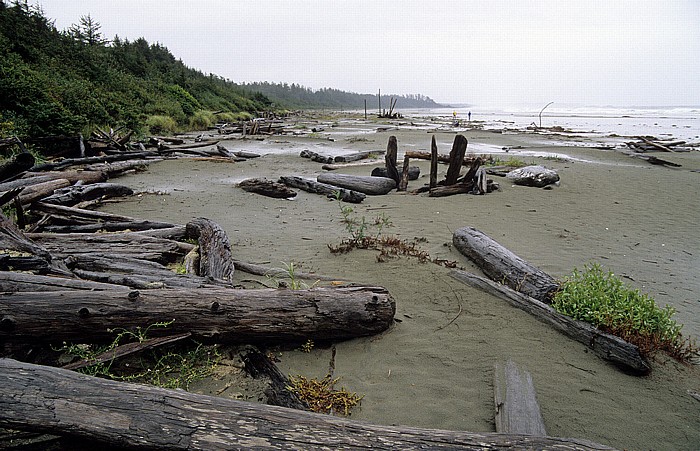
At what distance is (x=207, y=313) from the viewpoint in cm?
341

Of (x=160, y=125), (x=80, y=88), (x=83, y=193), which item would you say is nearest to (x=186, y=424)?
(x=83, y=193)

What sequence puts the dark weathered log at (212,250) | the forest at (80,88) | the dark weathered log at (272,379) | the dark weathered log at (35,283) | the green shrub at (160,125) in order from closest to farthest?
1. the dark weathered log at (272,379)
2. the dark weathered log at (35,283)
3. the dark weathered log at (212,250)
4. the forest at (80,88)
5. the green shrub at (160,125)

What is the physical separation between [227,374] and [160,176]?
11.5m

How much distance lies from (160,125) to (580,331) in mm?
26751

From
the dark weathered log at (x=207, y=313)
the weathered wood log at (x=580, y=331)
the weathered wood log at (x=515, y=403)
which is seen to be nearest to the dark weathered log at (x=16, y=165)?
the dark weathered log at (x=207, y=313)

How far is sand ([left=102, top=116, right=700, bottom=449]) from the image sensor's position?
304cm

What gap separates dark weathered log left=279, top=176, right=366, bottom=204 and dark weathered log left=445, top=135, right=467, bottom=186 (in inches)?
108

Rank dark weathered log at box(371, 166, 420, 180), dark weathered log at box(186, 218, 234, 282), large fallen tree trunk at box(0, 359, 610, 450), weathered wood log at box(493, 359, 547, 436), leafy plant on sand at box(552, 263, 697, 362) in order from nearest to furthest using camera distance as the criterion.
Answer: large fallen tree trunk at box(0, 359, 610, 450)
weathered wood log at box(493, 359, 547, 436)
leafy plant on sand at box(552, 263, 697, 362)
dark weathered log at box(186, 218, 234, 282)
dark weathered log at box(371, 166, 420, 180)

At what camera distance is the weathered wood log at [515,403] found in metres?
2.72

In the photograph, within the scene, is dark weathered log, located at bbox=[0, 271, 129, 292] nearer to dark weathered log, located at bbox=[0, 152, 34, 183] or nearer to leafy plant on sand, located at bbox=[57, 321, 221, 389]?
leafy plant on sand, located at bbox=[57, 321, 221, 389]

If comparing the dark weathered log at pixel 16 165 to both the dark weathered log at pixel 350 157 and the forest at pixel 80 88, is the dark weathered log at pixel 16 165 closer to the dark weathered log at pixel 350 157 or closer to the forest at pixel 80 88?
the forest at pixel 80 88

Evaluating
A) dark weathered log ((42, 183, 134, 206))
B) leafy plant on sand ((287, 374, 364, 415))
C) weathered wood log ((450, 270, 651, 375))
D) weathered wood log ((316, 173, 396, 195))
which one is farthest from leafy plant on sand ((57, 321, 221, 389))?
weathered wood log ((316, 173, 396, 195))

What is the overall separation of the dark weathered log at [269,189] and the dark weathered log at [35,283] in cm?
680

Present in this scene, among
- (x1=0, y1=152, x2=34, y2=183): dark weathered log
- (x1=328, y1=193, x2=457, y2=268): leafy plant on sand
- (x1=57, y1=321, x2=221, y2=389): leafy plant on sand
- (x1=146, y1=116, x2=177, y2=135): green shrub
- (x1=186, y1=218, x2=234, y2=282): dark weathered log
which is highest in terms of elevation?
(x1=146, y1=116, x2=177, y2=135): green shrub
